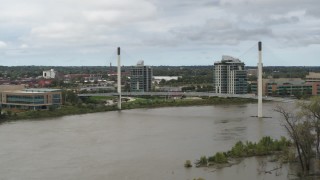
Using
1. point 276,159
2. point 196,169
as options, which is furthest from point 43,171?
point 276,159

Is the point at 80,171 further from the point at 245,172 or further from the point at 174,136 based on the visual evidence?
the point at 174,136

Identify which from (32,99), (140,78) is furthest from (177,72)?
(32,99)

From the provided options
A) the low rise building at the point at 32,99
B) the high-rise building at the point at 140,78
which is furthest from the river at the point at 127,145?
the high-rise building at the point at 140,78

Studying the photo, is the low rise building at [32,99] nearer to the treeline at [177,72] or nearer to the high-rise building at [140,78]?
the high-rise building at [140,78]

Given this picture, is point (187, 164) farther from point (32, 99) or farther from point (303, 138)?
point (32, 99)

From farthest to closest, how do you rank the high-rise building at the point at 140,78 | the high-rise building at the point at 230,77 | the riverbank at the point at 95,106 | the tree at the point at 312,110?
the high-rise building at the point at 140,78 → the high-rise building at the point at 230,77 → the riverbank at the point at 95,106 → the tree at the point at 312,110
